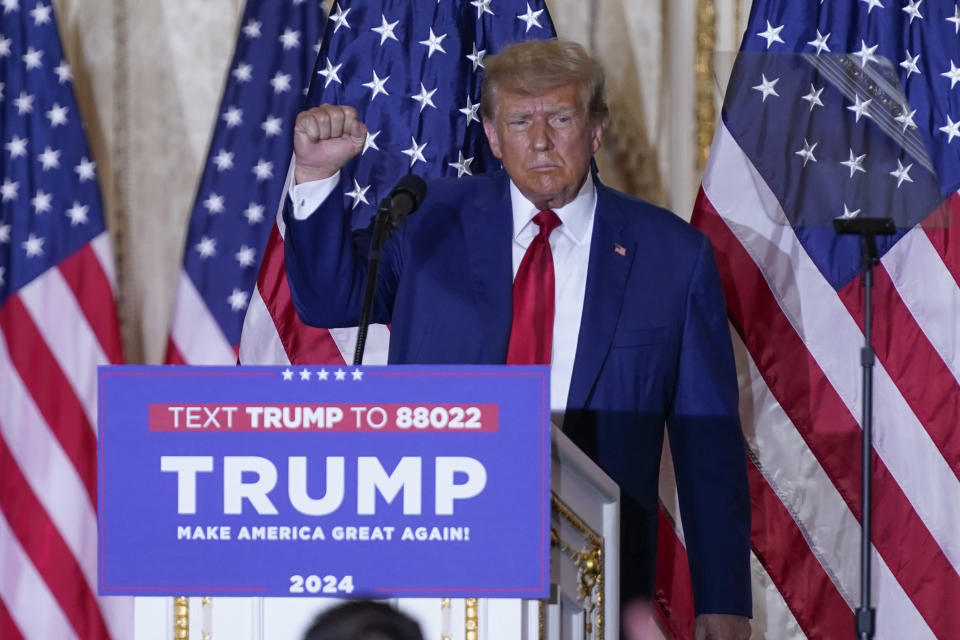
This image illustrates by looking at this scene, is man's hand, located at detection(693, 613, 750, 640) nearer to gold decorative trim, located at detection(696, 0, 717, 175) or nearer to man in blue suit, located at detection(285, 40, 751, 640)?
man in blue suit, located at detection(285, 40, 751, 640)

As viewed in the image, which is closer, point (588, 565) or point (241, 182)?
point (588, 565)

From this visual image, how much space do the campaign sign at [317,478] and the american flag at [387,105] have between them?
180 centimetres

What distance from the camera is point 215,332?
3463 mm

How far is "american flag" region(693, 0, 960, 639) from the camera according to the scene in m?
3.12

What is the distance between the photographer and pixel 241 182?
345 centimetres

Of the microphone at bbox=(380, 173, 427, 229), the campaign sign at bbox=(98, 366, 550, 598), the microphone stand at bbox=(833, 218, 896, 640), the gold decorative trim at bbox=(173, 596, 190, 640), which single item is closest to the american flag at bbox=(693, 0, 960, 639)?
the microphone stand at bbox=(833, 218, 896, 640)

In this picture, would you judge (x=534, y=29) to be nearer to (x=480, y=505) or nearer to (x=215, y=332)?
(x=215, y=332)

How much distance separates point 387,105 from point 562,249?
982mm

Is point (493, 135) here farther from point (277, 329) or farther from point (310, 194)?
point (277, 329)

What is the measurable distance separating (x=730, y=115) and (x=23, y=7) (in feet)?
6.17

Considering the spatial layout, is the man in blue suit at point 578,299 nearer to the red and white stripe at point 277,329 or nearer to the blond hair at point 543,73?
the blond hair at point 543,73

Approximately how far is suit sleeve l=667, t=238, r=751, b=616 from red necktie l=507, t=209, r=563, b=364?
265mm

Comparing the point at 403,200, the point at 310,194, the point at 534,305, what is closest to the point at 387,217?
the point at 403,200

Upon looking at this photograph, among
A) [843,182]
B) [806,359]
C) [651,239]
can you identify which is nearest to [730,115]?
[843,182]
